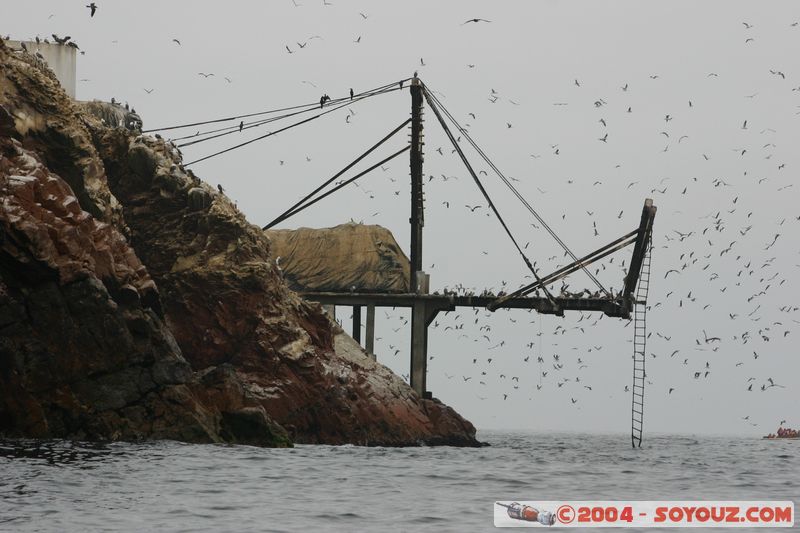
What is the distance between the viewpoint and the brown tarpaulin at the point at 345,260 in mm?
64562

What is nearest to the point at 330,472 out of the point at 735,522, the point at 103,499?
the point at 103,499

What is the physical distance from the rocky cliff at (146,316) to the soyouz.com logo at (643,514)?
16.7 meters

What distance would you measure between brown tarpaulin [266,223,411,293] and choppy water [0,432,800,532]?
21983 mm

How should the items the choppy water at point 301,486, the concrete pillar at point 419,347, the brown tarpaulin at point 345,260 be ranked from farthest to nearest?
the brown tarpaulin at point 345,260 < the concrete pillar at point 419,347 < the choppy water at point 301,486

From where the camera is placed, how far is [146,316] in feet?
131

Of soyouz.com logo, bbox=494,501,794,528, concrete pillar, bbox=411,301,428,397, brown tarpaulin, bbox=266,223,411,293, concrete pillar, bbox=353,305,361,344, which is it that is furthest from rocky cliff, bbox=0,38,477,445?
soyouz.com logo, bbox=494,501,794,528

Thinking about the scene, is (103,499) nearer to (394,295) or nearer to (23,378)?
(23,378)

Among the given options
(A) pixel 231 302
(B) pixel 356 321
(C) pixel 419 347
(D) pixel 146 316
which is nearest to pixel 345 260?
(B) pixel 356 321

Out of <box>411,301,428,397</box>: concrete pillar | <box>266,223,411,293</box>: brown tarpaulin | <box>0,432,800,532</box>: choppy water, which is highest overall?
<box>266,223,411,293</box>: brown tarpaulin

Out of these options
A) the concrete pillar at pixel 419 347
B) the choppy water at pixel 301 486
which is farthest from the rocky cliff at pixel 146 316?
the concrete pillar at pixel 419 347

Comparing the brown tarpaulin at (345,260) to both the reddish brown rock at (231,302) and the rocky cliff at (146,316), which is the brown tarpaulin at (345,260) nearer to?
the rocky cliff at (146,316)

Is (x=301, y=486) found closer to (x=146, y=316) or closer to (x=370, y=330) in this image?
(x=146, y=316)

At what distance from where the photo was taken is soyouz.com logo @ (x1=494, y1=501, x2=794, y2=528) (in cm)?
2309

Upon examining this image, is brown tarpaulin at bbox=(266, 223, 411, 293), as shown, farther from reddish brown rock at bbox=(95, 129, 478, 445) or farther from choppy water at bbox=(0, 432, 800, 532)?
choppy water at bbox=(0, 432, 800, 532)
